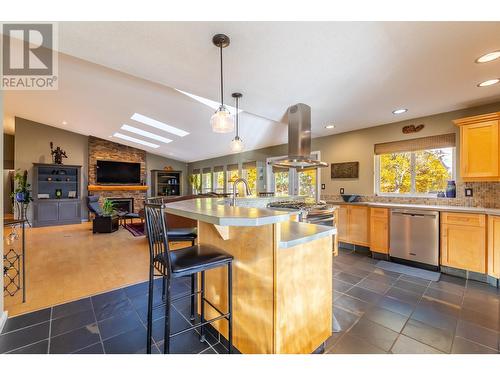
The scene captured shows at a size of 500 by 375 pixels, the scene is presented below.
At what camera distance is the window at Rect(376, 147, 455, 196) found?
136 inches

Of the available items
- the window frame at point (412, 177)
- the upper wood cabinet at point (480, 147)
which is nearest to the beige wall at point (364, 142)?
the window frame at point (412, 177)

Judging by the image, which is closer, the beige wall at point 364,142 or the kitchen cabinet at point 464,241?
the kitchen cabinet at point 464,241

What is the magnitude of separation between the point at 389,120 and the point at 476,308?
9.38 ft

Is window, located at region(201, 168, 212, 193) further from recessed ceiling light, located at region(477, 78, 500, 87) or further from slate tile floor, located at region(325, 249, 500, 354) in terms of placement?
recessed ceiling light, located at region(477, 78, 500, 87)

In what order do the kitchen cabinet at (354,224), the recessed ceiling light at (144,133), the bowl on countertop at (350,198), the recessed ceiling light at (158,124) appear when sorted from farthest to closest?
the recessed ceiling light at (144,133) → the recessed ceiling light at (158,124) → the bowl on countertop at (350,198) → the kitchen cabinet at (354,224)

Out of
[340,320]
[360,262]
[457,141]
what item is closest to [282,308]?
[340,320]

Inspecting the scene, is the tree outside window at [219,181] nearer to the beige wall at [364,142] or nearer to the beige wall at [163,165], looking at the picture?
the beige wall at [163,165]

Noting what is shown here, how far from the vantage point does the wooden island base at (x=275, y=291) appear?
4.25ft

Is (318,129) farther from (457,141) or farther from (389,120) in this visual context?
(457,141)

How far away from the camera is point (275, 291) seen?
128 centimetres

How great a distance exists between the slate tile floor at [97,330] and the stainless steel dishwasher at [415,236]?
9.86ft

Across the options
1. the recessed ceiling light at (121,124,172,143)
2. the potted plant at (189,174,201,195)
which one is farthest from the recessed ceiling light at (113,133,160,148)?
the potted plant at (189,174,201,195)

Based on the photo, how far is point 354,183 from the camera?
14.5ft

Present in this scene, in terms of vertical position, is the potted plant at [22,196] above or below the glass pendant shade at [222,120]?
below
